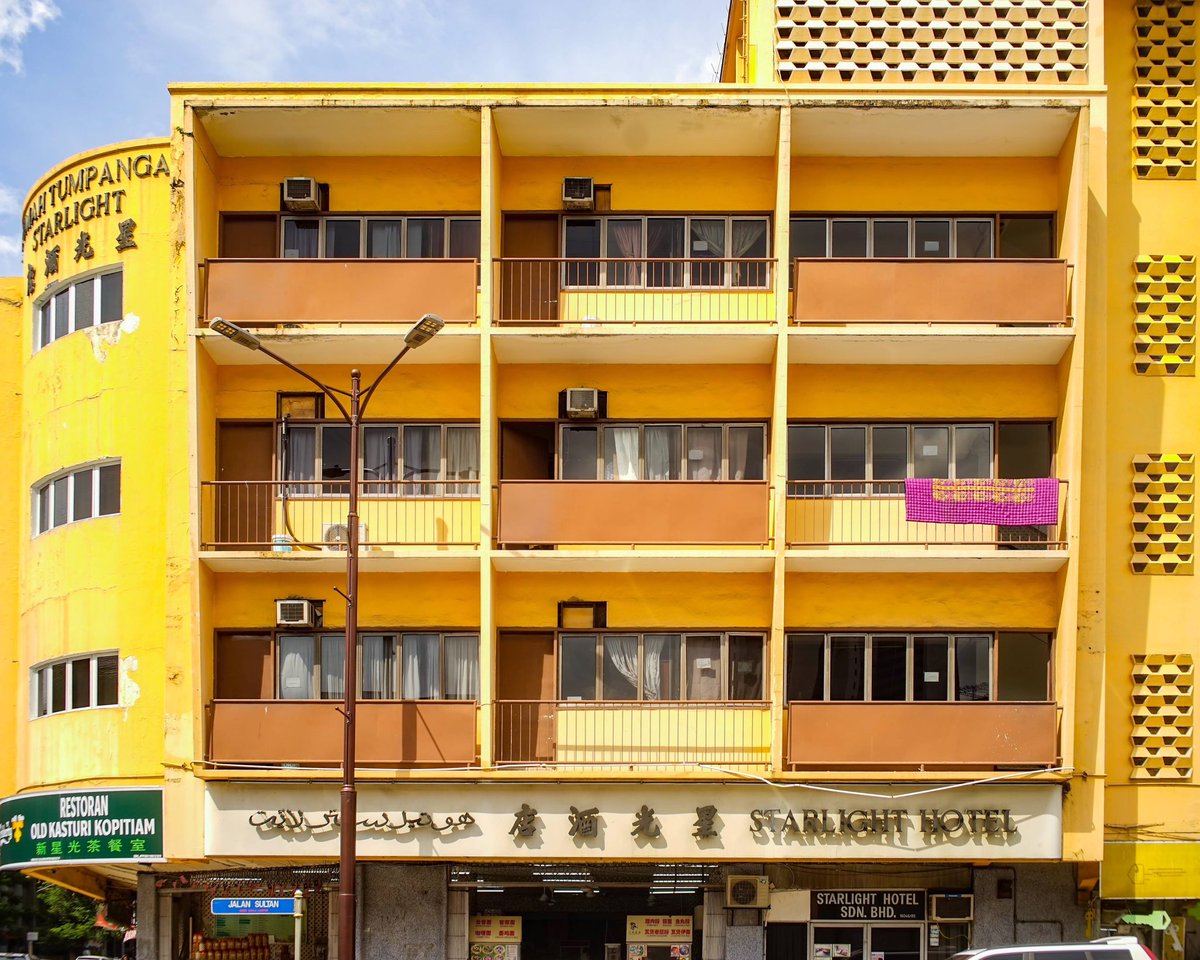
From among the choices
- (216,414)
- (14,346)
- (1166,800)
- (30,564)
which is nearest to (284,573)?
(216,414)

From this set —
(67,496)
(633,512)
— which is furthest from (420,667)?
(67,496)

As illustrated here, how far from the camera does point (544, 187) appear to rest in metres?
22.5

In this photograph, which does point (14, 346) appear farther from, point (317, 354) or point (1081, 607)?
point (1081, 607)

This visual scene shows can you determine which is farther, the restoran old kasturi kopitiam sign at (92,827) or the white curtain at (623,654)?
the white curtain at (623,654)

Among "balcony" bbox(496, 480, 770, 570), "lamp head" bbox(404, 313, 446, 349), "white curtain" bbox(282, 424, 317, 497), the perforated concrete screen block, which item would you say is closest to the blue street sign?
"balcony" bbox(496, 480, 770, 570)

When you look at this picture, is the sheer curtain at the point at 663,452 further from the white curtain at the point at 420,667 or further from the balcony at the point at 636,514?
the white curtain at the point at 420,667

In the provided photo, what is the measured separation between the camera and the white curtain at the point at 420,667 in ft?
71.1

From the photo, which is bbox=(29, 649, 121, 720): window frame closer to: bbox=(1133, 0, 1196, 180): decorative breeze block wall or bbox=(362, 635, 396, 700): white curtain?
bbox=(362, 635, 396, 700): white curtain

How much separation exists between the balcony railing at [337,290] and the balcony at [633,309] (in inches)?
28.6

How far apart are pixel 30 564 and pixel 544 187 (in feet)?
34.1

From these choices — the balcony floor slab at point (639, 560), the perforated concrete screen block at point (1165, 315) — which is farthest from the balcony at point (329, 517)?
the perforated concrete screen block at point (1165, 315)

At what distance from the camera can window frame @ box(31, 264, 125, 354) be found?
2283 cm

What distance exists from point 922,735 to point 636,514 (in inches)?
198

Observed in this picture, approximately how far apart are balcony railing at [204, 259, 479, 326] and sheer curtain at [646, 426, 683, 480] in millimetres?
3405
